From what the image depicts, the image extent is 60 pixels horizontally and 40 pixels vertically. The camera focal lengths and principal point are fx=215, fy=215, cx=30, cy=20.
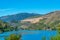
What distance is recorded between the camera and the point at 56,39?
19.0 meters

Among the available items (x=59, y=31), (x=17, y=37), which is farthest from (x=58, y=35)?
(x=17, y=37)

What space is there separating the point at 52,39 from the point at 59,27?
132 cm

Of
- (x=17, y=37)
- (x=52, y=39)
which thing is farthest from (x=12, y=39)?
(x=52, y=39)

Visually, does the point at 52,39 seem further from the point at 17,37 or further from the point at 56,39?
the point at 17,37

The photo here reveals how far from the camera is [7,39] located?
21.9 m

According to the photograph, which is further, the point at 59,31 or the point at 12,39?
the point at 12,39

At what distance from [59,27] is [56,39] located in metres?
1.10

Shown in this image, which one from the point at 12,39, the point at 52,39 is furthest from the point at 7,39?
the point at 52,39

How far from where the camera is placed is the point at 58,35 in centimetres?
1909

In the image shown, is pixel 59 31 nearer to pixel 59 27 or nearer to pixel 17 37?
pixel 59 27

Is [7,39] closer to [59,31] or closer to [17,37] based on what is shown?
[17,37]

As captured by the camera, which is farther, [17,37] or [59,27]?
[17,37]

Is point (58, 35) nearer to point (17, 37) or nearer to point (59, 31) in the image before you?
point (59, 31)

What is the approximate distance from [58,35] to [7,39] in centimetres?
564
